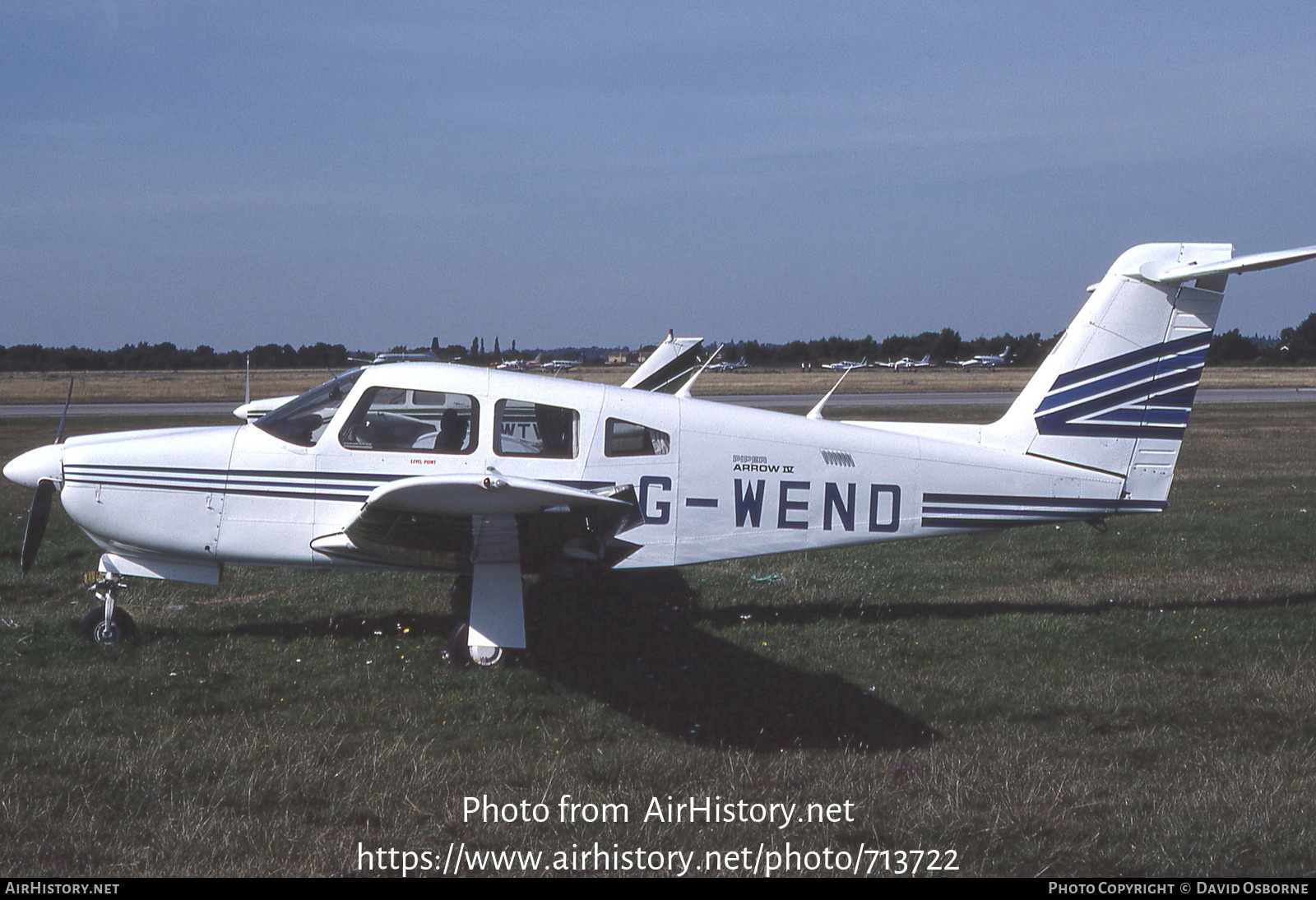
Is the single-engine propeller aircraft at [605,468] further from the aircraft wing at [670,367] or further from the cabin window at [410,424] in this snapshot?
the aircraft wing at [670,367]

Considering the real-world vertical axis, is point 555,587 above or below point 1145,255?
below

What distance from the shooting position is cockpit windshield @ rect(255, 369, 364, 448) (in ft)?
23.1

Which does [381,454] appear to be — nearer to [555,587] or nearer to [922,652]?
[555,587]

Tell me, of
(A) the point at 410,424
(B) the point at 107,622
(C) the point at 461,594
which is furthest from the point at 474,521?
(B) the point at 107,622

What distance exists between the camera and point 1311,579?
930 cm

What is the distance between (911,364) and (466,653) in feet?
284

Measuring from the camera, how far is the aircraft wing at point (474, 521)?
5441mm

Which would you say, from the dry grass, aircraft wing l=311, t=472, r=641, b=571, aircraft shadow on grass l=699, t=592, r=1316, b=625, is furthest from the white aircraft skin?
aircraft wing l=311, t=472, r=641, b=571

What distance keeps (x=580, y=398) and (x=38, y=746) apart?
12.4 feet

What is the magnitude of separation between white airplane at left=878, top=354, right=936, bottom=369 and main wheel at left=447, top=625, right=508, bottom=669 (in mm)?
81801

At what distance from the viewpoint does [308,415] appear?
23.3ft

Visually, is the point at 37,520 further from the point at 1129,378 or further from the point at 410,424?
the point at 1129,378

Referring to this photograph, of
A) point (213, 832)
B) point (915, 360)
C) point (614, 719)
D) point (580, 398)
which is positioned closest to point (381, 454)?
point (580, 398)

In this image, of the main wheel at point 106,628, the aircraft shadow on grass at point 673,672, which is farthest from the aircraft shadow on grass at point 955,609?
the main wheel at point 106,628
